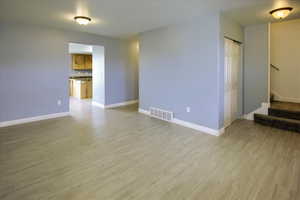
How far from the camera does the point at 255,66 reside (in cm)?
485

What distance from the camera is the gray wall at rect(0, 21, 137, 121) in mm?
4457

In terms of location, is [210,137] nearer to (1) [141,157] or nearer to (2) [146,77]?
(1) [141,157]

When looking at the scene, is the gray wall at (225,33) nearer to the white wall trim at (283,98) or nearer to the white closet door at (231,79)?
the white closet door at (231,79)

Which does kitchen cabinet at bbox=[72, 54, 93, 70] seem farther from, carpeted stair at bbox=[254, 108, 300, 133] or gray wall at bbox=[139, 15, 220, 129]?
carpeted stair at bbox=[254, 108, 300, 133]

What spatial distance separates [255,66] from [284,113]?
1.36 meters

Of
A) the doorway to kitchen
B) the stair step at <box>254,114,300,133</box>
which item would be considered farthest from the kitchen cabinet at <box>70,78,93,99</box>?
the stair step at <box>254,114,300,133</box>

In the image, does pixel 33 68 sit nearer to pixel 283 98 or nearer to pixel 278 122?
pixel 278 122

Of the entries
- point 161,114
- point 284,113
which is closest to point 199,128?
point 161,114

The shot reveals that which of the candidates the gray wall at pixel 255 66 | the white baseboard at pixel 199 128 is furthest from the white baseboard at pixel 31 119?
the gray wall at pixel 255 66

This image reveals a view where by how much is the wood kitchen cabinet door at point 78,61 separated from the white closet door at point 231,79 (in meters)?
7.47

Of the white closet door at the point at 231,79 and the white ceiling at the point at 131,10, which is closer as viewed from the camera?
the white ceiling at the point at 131,10

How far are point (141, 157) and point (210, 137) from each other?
164 centimetres

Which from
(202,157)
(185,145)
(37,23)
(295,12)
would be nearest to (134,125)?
(185,145)

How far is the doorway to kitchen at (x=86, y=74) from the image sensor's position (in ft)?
22.1
